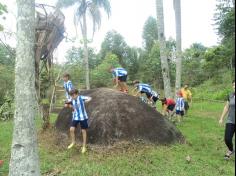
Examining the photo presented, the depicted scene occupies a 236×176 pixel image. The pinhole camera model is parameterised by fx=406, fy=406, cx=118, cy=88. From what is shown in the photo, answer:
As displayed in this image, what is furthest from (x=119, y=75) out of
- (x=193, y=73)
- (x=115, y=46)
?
(x=115, y=46)

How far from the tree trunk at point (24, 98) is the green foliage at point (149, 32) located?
41591 mm

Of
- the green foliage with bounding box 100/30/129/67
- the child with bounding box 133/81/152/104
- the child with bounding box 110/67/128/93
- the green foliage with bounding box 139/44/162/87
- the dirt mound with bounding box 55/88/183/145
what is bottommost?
the dirt mound with bounding box 55/88/183/145

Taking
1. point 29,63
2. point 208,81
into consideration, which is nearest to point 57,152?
point 29,63

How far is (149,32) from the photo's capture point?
49.2 m

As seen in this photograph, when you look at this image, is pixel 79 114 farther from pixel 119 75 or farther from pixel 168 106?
pixel 168 106

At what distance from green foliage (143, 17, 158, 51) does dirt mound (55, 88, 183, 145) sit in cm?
3736

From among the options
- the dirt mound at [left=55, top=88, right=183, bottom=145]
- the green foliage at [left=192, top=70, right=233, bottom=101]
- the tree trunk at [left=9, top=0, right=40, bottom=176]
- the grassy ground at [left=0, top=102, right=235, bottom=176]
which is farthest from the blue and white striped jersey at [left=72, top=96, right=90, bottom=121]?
the green foliage at [left=192, top=70, right=233, bottom=101]

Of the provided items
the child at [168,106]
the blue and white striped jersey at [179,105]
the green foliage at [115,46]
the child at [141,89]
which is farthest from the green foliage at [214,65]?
the child at [141,89]

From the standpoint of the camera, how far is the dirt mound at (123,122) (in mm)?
10422

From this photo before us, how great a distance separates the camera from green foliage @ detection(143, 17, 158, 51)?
4866 centimetres

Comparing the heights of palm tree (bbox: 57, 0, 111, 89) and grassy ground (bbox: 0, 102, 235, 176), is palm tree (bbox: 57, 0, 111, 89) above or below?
above

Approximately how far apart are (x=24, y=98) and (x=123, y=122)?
4050 millimetres

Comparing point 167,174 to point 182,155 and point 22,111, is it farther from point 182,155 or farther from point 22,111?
point 22,111

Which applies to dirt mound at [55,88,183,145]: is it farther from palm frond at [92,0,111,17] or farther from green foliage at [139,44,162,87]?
green foliage at [139,44,162,87]
